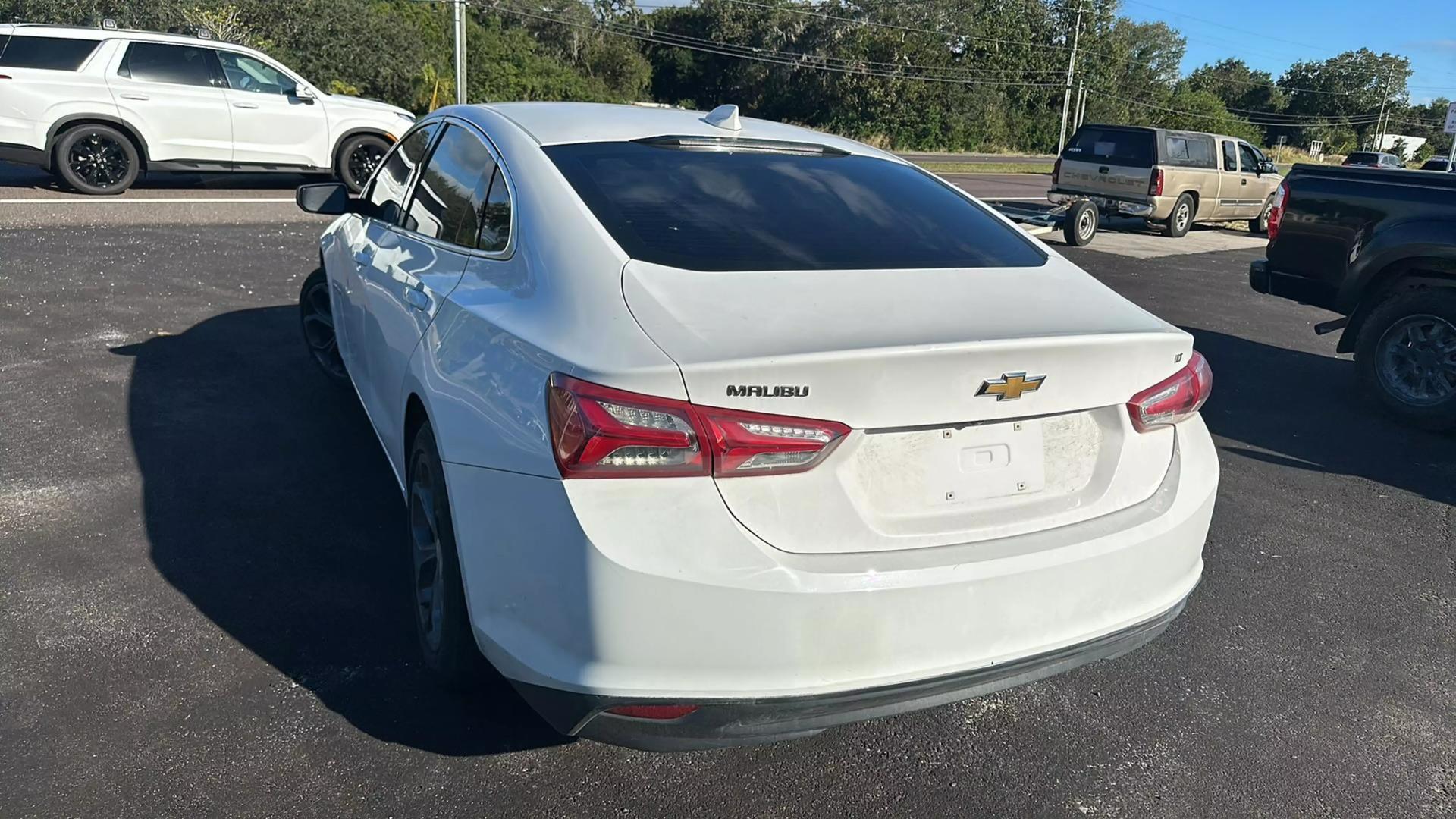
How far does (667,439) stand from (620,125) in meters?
1.61

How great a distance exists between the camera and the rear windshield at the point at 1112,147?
17.2m

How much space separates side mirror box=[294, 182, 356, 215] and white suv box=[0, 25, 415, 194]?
8.22 meters

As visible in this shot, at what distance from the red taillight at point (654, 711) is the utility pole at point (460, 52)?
68.3 feet

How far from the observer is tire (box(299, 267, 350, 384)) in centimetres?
569

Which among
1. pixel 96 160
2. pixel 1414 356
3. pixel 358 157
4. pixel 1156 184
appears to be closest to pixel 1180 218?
pixel 1156 184

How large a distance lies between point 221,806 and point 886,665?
63.8 inches

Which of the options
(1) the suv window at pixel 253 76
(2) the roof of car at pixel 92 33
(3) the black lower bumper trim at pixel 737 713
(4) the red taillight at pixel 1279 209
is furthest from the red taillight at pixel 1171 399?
(2) the roof of car at pixel 92 33

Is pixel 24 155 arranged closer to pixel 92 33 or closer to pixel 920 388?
pixel 92 33

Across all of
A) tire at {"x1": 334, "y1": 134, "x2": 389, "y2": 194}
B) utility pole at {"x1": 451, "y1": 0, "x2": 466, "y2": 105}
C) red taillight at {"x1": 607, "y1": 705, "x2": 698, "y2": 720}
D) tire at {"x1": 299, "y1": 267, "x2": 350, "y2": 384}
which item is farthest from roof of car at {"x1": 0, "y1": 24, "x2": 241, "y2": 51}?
red taillight at {"x1": 607, "y1": 705, "x2": 698, "y2": 720}

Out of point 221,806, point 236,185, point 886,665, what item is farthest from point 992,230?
point 236,185

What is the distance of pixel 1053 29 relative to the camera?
71.1 metres

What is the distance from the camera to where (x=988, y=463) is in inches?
94.7

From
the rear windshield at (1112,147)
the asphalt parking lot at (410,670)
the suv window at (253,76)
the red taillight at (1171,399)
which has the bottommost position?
the asphalt parking lot at (410,670)

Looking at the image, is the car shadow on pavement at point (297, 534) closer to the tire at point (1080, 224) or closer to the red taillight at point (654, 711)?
the red taillight at point (654, 711)
